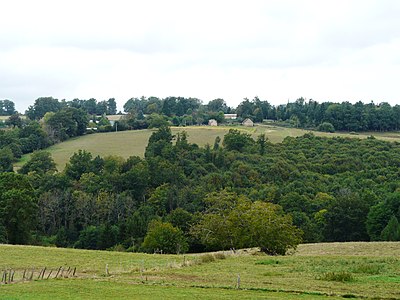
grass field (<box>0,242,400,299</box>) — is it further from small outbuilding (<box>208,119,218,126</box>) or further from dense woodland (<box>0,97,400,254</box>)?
small outbuilding (<box>208,119,218,126</box>)

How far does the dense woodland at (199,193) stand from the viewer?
6981 cm

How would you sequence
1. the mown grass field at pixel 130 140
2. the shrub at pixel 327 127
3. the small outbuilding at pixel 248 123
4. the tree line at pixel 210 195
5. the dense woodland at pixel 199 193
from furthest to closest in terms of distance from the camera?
the small outbuilding at pixel 248 123
the shrub at pixel 327 127
the mown grass field at pixel 130 140
the dense woodland at pixel 199 193
the tree line at pixel 210 195

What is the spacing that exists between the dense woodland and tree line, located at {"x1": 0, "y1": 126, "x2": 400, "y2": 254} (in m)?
0.21

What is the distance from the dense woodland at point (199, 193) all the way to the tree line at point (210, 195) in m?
0.21

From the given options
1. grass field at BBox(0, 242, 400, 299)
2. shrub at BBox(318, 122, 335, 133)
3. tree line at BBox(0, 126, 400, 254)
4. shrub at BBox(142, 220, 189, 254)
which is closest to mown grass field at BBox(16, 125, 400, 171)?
tree line at BBox(0, 126, 400, 254)

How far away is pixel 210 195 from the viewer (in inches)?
4065

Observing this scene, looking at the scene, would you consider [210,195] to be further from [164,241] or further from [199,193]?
[164,241]

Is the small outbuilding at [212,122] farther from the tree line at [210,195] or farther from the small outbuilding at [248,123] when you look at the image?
the tree line at [210,195]

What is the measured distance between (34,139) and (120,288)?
423 ft

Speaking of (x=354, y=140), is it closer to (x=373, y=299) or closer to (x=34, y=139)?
(x=34, y=139)

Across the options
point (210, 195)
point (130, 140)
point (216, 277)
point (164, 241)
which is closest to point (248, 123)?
point (130, 140)

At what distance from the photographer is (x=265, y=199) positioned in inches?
4156

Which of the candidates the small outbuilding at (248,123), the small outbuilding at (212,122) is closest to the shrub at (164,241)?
the small outbuilding at (248,123)

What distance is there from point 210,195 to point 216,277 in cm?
6973
